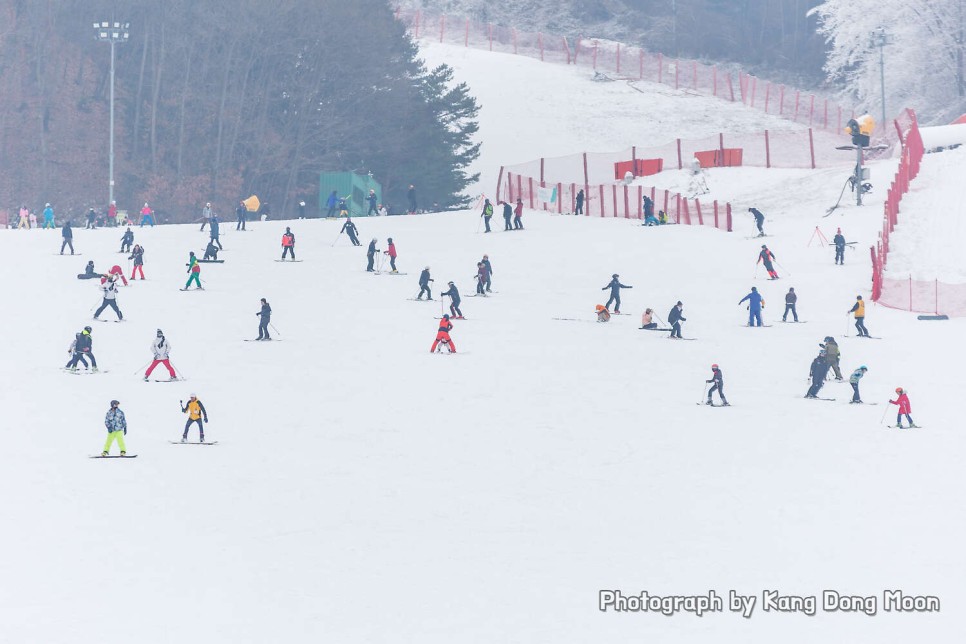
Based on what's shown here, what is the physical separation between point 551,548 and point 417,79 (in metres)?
63.5

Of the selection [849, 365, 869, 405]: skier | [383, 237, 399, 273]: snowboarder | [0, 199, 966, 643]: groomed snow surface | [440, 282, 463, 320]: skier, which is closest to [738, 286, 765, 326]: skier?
[0, 199, 966, 643]: groomed snow surface

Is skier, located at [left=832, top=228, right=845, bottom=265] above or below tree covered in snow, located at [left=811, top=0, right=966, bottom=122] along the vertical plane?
below

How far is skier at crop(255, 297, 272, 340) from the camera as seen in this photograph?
34719mm

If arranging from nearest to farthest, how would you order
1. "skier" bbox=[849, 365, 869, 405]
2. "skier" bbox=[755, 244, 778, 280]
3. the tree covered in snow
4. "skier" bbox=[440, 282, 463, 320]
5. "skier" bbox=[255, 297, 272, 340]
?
1. "skier" bbox=[849, 365, 869, 405]
2. "skier" bbox=[255, 297, 272, 340]
3. "skier" bbox=[440, 282, 463, 320]
4. "skier" bbox=[755, 244, 778, 280]
5. the tree covered in snow

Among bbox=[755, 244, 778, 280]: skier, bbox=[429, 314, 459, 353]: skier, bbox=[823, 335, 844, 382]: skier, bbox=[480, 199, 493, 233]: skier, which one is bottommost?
bbox=[823, 335, 844, 382]: skier

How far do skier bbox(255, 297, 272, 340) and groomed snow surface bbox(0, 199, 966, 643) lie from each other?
0.44 meters

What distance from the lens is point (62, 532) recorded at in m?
21.0

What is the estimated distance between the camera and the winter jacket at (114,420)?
24.1 metres

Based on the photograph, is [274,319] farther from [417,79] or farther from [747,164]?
[417,79]

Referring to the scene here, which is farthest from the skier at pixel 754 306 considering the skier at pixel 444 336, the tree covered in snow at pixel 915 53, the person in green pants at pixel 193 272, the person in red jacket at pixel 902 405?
the tree covered in snow at pixel 915 53

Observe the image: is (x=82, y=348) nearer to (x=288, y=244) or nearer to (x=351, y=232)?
(x=288, y=244)

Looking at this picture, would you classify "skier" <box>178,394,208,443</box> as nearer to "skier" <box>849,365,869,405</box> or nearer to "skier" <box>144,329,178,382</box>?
"skier" <box>144,329,178,382</box>

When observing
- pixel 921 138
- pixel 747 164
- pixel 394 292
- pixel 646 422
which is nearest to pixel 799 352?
pixel 646 422

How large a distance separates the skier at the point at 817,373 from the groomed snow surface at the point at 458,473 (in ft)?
1.98
